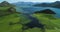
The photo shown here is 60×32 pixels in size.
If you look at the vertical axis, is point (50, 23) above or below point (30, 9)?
below

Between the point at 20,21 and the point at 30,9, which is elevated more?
the point at 30,9

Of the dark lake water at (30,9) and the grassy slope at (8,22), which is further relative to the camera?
the dark lake water at (30,9)

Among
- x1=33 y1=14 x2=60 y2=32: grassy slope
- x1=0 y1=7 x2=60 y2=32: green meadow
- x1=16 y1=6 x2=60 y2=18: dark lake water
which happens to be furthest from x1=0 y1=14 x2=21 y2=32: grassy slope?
x1=33 y1=14 x2=60 y2=32: grassy slope

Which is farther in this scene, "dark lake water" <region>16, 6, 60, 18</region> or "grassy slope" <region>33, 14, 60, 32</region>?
"dark lake water" <region>16, 6, 60, 18</region>

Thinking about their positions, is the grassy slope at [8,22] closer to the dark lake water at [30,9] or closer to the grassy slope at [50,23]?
the dark lake water at [30,9]

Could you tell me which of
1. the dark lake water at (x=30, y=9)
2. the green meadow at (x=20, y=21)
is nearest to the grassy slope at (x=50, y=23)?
the green meadow at (x=20, y=21)

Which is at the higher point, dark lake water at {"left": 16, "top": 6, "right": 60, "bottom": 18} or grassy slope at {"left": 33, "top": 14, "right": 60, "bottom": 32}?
dark lake water at {"left": 16, "top": 6, "right": 60, "bottom": 18}

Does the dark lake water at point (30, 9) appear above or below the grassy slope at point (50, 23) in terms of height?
above

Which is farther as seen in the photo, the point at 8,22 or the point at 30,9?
the point at 30,9

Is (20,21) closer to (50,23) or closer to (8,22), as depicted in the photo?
(8,22)

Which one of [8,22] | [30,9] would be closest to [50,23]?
[30,9]

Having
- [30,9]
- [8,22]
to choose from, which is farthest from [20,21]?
[30,9]

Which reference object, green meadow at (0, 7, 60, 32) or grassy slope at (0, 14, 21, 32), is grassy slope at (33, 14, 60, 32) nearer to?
green meadow at (0, 7, 60, 32)

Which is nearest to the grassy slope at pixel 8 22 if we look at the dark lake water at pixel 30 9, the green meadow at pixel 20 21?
the green meadow at pixel 20 21
